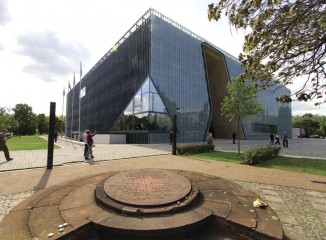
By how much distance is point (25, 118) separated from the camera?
296ft

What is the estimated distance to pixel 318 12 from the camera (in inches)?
190

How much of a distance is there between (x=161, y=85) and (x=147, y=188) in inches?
1093

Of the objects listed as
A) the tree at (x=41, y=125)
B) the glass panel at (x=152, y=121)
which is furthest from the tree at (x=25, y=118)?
the glass panel at (x=152, y=121)

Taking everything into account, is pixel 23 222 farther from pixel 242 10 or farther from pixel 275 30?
pixel 275 30

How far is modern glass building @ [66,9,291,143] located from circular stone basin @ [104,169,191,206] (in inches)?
968

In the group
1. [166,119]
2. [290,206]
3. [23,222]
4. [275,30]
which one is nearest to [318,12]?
[275,30]

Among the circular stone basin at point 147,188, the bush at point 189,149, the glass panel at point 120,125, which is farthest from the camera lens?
the glass panel at point 120,125

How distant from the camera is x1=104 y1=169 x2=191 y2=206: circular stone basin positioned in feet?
13.6

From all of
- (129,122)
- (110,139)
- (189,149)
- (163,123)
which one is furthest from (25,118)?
(189,149)

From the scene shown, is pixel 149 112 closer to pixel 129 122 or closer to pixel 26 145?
pixel 129 122

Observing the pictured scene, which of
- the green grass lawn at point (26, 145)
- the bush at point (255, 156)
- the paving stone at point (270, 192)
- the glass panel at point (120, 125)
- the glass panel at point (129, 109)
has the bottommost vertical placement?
the paving stone at point (270, 192)

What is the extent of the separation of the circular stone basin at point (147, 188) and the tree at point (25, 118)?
100 m

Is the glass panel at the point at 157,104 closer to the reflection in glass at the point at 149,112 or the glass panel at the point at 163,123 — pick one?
the reflection in glass at the point at 149,112

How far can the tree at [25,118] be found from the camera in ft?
290
